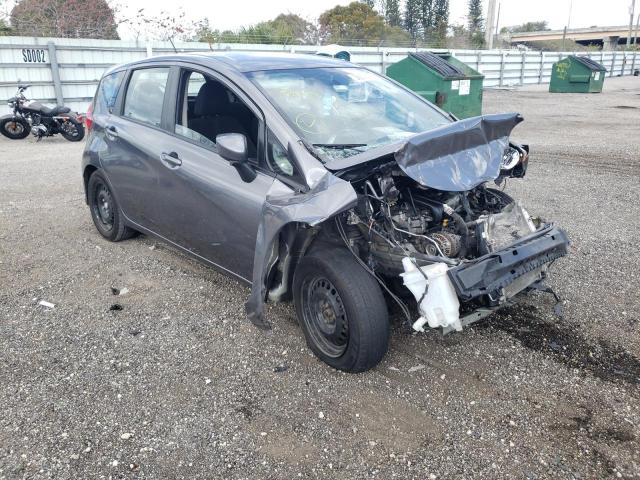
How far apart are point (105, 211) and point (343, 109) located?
9.24 feet

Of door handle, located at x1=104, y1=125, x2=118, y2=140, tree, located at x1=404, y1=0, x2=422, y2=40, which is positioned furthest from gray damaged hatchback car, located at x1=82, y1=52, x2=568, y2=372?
tree, located at x1=404, y1=0, x2=422, y2=40

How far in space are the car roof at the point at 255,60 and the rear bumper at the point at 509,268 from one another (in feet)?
6.57

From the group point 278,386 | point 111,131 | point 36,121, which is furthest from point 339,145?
point 36,121

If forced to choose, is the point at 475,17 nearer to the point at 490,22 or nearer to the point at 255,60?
the point at 490,22

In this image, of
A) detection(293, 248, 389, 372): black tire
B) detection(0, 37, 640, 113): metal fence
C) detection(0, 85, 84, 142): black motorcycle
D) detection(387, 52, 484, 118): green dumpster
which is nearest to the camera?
detection(293, 248, 389, 372): black tire

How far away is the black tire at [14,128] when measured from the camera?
11758 mm

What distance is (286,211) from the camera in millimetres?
2977

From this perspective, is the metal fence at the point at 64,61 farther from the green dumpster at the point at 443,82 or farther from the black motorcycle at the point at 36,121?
the green dumpster at the point at 443,82

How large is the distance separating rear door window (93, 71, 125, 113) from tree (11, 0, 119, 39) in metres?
14.1

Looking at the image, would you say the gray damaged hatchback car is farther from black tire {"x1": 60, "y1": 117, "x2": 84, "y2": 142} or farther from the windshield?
black tire {"x1": 60, "y1": 117, "x2": 84, "y2": 142}

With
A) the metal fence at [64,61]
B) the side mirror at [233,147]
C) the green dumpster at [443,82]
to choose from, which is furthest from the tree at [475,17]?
the side mirror at [233,147]

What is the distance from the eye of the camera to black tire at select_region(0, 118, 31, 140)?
463 inches

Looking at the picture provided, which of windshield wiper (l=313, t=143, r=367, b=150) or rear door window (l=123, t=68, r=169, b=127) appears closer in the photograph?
windshield wiper (l=313, t=143, r=367, b=150)

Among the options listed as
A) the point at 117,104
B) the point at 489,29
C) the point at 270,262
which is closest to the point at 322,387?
the point at 270,262
